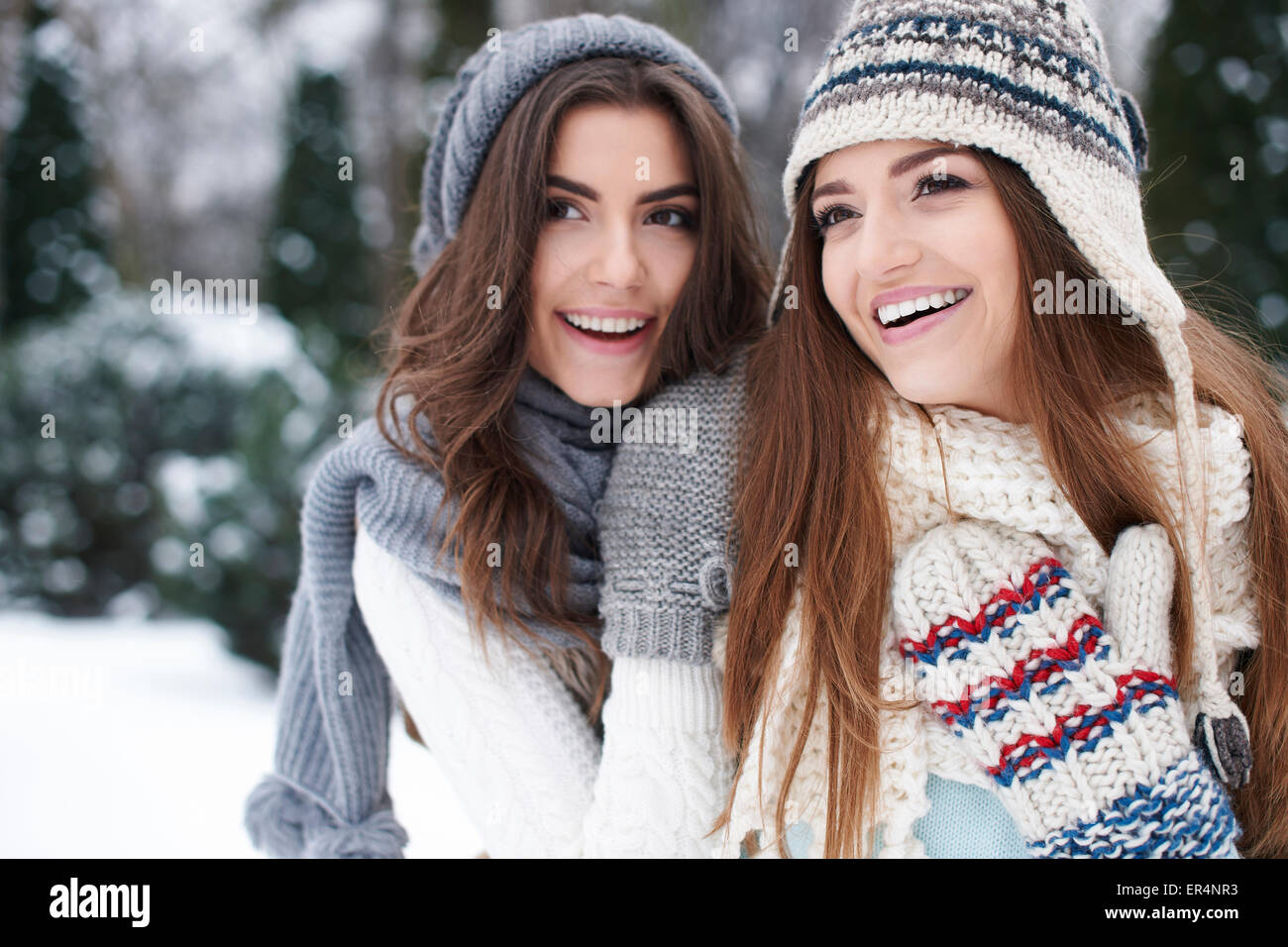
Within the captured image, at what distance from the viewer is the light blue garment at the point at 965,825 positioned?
1572 millimetres

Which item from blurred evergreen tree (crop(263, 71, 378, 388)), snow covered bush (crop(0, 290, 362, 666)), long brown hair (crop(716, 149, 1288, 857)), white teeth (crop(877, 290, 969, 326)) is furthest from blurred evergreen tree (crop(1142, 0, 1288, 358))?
blurred evergreen tree (crop(263, 71, 378, 388))

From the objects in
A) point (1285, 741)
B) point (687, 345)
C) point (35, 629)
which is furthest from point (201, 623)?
point (1285, 741)

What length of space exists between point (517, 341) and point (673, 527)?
0.60 metres

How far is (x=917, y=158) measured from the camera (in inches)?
61.7

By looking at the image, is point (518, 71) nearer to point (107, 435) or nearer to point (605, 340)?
point (605, 340)

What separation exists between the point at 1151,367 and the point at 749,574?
2.69 feet

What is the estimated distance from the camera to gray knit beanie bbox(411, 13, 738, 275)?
1988 mm

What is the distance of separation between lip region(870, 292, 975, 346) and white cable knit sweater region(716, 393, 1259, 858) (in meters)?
0.15

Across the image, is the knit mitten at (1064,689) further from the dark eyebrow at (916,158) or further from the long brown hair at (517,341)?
the long brown hair at (517,341)

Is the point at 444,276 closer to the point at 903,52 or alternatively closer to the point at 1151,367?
the point at 903,52

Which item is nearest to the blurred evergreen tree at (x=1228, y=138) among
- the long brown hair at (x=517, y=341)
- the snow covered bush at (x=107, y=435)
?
the long brown hair at (x=517, y=341)

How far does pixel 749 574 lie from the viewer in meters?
1.72

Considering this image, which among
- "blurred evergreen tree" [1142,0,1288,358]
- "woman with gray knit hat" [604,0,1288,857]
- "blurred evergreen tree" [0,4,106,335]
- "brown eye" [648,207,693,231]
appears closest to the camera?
"woman with gray knit hat" [604,0,1288,857]

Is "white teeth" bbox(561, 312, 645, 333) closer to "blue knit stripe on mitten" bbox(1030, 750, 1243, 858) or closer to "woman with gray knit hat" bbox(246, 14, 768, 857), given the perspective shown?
"woman with gray knit hat" bbox(246, 14, 768, 857)
